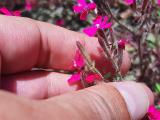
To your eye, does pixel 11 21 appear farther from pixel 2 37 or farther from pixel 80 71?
pixel 80 71

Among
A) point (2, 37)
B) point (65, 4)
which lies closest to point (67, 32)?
point (2, 37)

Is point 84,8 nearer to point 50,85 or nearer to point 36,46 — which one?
point 36,46

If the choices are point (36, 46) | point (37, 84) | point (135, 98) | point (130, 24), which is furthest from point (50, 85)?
point (130, 24)

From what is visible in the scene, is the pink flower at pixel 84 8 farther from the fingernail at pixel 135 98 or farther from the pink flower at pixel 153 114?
the pink flower at pixel 153 114

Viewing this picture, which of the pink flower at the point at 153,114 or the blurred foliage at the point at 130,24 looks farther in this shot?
the blurred foliage at the point at 130,24

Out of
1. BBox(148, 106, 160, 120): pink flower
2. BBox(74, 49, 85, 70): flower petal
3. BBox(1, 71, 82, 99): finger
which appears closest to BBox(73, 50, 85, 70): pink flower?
BBox(74, 49, 85, 70): flower petal

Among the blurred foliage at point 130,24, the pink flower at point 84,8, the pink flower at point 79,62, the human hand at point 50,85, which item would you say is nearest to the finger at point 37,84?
the human hand at point 50,85

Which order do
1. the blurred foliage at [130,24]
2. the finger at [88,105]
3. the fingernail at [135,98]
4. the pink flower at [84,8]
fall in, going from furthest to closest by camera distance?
the blurred foliage at [130,24], the pink flower at [84,8], the fingernail at [135,98], the finger at [88,105]

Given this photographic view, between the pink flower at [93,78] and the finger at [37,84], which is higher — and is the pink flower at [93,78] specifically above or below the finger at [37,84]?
above
